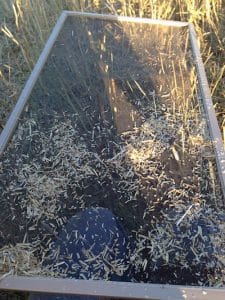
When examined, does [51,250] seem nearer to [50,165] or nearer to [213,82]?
[50,165]

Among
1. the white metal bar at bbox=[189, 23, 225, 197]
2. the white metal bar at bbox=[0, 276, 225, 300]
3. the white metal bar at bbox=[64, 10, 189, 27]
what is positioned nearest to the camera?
the white metal bar at bbox=[0, 276, 225, 300]

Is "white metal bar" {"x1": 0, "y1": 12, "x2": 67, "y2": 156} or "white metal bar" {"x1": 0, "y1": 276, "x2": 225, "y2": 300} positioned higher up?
"white metal bar" {"x1": 0, "y1": 12, "x2": 67, "y2": 156}

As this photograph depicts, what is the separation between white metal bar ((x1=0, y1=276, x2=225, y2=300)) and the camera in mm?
1099

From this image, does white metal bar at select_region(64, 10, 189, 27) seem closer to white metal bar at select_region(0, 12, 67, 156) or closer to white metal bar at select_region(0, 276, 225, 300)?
white metal bar at select_region(0, 12, 67, 156)

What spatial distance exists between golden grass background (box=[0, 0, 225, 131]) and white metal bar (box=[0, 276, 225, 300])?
1.45m

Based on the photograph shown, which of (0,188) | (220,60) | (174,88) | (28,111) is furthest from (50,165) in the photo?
(220,60)

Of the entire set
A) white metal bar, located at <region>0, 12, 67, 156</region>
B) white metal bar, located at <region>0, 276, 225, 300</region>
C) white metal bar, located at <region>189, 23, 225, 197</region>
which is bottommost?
white metal bar, located at <region>0, 276, 225, 300</region>

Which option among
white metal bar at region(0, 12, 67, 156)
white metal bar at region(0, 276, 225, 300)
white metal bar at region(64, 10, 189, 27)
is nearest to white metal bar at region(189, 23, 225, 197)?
white metal bar at region(64, 10, 189, 27)

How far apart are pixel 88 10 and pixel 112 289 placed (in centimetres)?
218

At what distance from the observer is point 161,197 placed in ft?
4.58

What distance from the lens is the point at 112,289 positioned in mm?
1109

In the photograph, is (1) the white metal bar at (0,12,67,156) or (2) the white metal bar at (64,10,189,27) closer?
(1) the white metal bar at (0,12,67,156)

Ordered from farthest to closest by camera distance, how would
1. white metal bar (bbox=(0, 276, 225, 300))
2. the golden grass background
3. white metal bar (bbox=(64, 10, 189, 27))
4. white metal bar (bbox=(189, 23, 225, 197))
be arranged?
1. the golden grass background
2. white metal bar (bbox=(64, 10, 189, 27))
3. white metal bar (bbox=(189, 23, 225, 197))
4. white metal bar (bbox=(0, 276, 225, 300))

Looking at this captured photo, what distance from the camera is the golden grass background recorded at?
2533 mm
